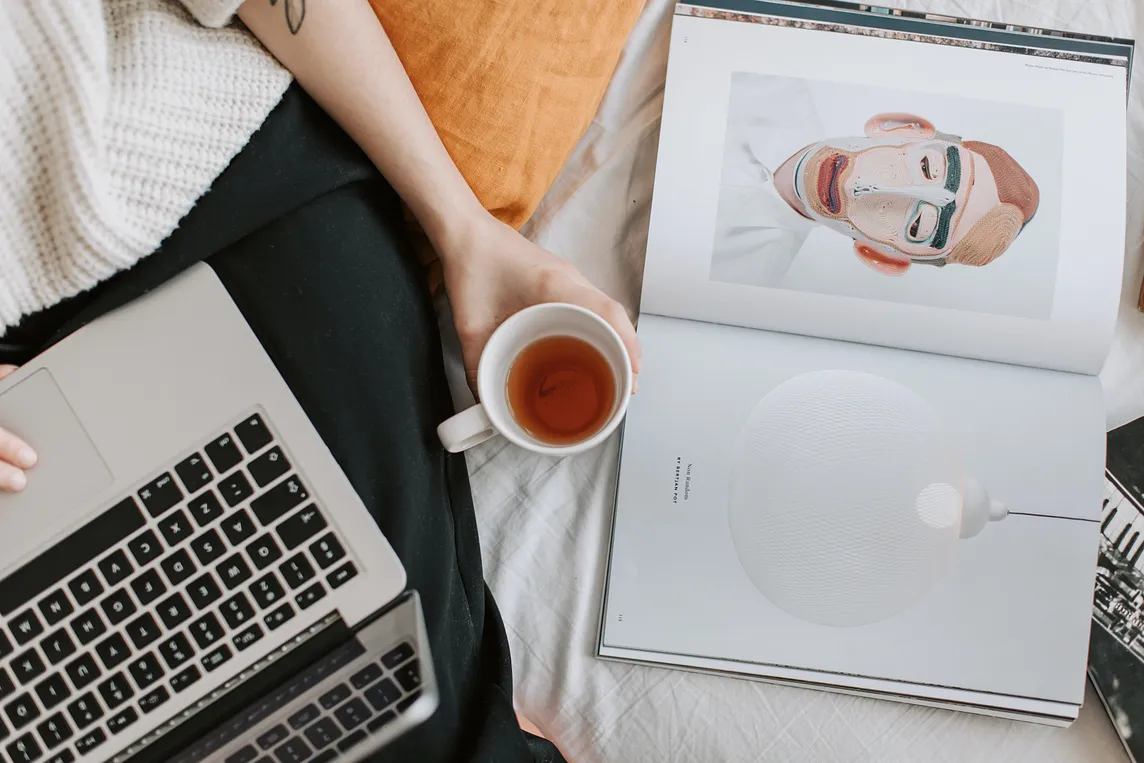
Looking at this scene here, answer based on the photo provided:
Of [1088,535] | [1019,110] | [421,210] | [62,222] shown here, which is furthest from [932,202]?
[62,222]

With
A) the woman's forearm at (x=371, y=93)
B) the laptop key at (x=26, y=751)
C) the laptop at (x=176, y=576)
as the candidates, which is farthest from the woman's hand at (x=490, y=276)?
the laptop key at (x=26, y=751)

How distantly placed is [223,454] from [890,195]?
1.56ft

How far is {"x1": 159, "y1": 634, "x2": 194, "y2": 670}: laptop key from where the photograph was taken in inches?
18.2

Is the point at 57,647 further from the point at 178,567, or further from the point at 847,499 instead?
the point at 847,499

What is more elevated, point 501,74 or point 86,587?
point 501,74

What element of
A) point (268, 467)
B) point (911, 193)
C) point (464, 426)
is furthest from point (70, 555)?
point (911, 193)

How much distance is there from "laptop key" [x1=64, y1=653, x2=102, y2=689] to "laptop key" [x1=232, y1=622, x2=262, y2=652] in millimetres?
80

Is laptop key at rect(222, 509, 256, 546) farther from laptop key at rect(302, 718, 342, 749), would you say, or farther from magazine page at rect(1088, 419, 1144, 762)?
magazine page at rect(1088, 419, 1144, 762)

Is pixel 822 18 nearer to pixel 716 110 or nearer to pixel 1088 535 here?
pixel 716 110

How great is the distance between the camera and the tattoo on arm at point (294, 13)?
478 millimetres

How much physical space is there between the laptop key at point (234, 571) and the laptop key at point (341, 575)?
48 mm

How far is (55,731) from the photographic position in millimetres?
461

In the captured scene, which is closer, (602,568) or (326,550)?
(326,550)

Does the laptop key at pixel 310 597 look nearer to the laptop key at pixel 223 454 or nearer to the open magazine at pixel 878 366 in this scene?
the laptop key at pixel 223 454
